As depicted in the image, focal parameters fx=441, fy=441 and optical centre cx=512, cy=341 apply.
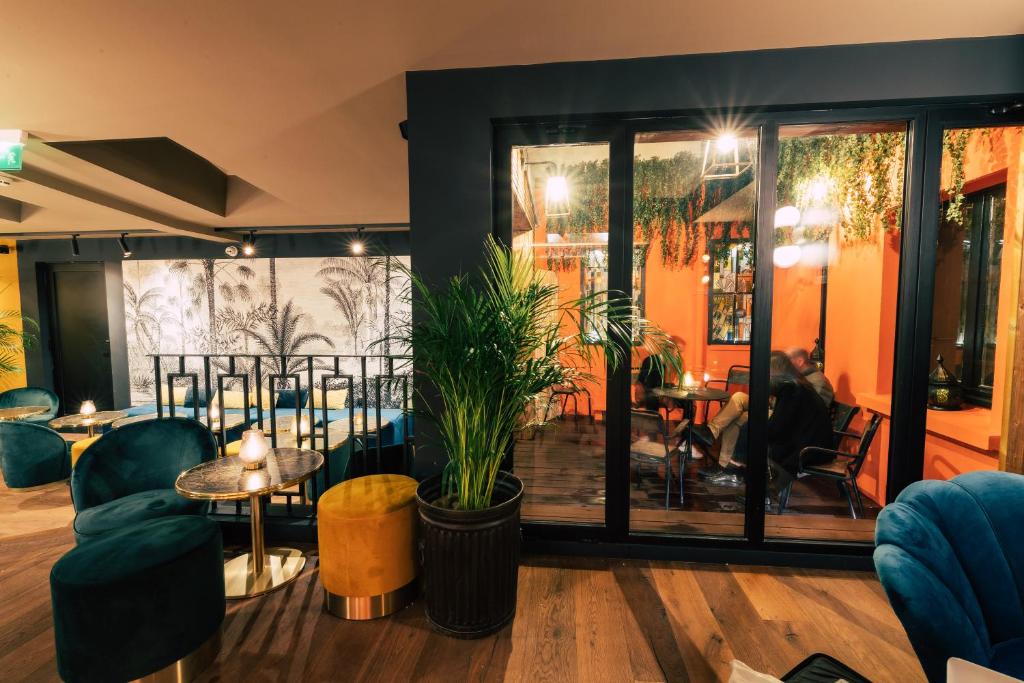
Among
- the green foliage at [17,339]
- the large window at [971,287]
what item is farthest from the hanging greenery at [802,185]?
the green foliage at [17,339]

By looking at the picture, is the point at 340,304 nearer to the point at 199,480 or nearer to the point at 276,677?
the point at 199,480

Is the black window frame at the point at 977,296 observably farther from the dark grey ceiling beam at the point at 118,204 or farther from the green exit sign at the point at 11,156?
the dark grey ceiling beam at the point at 118,204

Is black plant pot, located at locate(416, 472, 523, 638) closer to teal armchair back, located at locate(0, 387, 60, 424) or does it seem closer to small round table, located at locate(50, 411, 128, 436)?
small round table, located at locate(50, 411, 128, 436)

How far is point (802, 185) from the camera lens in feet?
10.4

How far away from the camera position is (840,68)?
228 centimetres

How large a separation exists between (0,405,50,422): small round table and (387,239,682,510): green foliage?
17.2 feet

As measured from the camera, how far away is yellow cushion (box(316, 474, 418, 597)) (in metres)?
2.04

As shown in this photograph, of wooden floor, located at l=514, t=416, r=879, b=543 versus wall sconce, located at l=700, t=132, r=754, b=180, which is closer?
wooden floor, located at l=514, t=416, r=879, b=543

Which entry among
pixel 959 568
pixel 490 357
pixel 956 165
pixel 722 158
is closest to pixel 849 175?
pixel 956 165

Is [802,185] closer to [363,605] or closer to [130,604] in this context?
[363,605]

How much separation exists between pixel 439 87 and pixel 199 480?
2.42 metres

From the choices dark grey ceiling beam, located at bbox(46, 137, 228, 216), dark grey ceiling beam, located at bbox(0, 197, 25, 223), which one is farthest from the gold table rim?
dark grey ceiling beam, located at bbox(0, 197, 25, 223)

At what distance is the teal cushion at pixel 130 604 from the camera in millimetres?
1573

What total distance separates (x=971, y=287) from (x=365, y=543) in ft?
13.7
